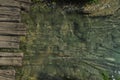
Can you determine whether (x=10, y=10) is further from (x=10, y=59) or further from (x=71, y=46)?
(x=71, y=46)

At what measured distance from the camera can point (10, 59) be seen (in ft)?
25.1

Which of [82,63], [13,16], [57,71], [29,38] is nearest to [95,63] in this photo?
[82,63]

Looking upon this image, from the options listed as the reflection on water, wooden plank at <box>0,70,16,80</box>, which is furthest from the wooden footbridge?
the reflection on water

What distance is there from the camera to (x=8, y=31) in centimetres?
806

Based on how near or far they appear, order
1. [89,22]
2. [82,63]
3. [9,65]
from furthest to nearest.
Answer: [89,22]
[82,63]
[9,65]

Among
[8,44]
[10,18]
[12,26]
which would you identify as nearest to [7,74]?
[8,44]

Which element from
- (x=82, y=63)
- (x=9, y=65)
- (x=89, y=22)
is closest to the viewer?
(x=9, y=65)

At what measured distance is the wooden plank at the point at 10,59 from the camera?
7.60 m

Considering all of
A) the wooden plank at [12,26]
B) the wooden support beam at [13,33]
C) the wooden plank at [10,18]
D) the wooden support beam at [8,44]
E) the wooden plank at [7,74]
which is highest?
the wooden plank at [10,18]

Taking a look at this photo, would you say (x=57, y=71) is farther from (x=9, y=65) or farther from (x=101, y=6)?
(x=101, y=6)

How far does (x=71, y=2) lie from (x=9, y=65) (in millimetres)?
2530

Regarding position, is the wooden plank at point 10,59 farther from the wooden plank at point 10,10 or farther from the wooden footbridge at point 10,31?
the wooden plank at point 10,10

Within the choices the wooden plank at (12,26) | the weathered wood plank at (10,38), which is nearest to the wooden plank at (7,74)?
the weathered wood plank at (10,38)

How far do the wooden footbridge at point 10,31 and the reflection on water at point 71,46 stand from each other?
365 millimetres
